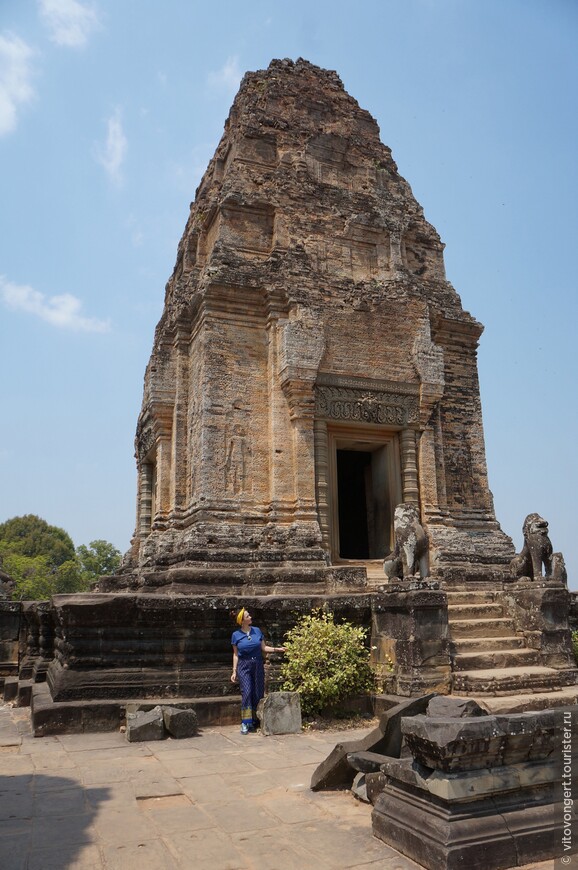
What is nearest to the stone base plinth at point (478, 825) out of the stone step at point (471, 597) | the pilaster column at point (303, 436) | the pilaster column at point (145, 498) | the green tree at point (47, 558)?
the stone step at point (471, 597)

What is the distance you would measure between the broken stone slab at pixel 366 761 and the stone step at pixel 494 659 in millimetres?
4062

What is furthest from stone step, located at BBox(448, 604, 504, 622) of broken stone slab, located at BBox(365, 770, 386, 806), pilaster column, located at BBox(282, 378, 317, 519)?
broken stone slab, located at BBox(365, 770, 386, 806)

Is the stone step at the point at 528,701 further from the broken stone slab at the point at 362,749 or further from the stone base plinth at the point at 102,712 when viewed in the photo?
the stone base plinth at the point at 102,712

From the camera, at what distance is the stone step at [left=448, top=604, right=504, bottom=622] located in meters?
10.4

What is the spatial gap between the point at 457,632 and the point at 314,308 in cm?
619

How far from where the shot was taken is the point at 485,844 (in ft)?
12.8

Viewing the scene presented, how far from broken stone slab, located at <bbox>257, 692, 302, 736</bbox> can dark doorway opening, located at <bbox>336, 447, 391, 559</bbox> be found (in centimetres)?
566

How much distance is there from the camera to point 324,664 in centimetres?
858

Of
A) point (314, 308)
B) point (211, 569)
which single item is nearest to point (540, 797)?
point (211, 569)

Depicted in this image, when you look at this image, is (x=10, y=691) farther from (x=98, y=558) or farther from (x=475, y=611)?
(x=98, y=558)

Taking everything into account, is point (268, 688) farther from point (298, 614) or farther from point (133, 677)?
point (133, 677)

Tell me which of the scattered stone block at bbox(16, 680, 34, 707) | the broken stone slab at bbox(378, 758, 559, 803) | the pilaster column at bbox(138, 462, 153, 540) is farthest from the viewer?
the pilaster column at bbox(138, 462, 153, 540)

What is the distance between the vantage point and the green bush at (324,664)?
8.40 metres

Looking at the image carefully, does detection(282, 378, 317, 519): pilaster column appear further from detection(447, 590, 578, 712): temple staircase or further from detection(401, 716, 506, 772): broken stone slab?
detection(401, 716, 506, 772): broken stone slab
